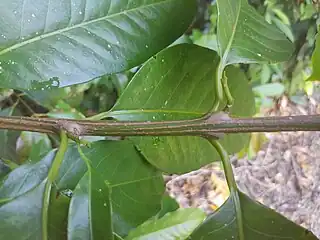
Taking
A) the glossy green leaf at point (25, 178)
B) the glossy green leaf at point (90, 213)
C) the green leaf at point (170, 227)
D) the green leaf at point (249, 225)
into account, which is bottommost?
the green leaf at point (170, 227)

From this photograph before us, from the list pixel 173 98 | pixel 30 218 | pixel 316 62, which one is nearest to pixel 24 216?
pixel 30 218

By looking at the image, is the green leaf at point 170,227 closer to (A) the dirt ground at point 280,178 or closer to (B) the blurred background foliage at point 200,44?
(B) the blurred background foliage at point 200,44

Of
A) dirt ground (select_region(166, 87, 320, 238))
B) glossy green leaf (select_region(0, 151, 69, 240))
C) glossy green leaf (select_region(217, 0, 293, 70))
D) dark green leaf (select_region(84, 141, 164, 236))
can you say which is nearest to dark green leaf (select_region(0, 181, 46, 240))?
glossy green leaf (select_region(0, 151, 69, 240))

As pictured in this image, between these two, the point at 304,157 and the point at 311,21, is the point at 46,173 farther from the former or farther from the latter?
the point at 304,157

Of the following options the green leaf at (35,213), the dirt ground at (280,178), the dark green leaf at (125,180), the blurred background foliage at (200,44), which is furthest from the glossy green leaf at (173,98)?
the dirt ground at (280,178)

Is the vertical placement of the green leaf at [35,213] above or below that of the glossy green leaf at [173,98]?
below

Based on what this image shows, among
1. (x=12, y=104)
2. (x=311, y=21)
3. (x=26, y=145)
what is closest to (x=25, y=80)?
(x=26, y=145)

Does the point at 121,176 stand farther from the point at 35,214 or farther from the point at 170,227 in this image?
the point at 170,227
